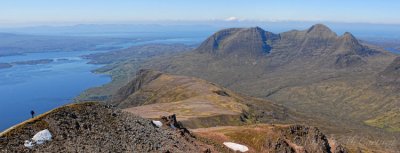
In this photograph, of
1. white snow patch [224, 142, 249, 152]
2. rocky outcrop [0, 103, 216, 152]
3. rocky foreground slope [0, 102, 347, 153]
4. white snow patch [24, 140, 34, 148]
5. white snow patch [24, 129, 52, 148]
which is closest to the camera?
white snow patch [24, 140, 34, 148]

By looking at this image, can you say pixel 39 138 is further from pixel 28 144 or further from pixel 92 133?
pixel 92 133

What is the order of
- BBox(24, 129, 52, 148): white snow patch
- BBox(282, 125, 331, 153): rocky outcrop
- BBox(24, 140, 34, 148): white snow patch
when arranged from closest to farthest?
BBox(24, 140, 34, 148): white snow patch, BBox(24, 129, 52, 148): white snow patch, BBox(282, 125, 331, 153): rocky outcrop

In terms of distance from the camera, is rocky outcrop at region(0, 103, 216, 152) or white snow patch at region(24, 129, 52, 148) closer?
white snow patch at region(24, 129, 52, 148)

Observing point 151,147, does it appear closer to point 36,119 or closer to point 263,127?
point 36,119

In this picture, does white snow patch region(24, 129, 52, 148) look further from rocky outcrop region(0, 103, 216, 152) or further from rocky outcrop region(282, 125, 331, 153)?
rocky outcrop region(282, 125, 331, 153)

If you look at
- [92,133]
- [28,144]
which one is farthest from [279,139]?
[28,144]

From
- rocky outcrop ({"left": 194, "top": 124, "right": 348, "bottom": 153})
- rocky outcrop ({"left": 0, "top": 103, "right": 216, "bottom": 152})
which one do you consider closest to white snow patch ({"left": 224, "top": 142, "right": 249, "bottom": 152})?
rocky outcrop ({"left": 194, "top": 124, "right": 348, "bottom": 153})

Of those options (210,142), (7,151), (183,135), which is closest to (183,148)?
(183,135)
